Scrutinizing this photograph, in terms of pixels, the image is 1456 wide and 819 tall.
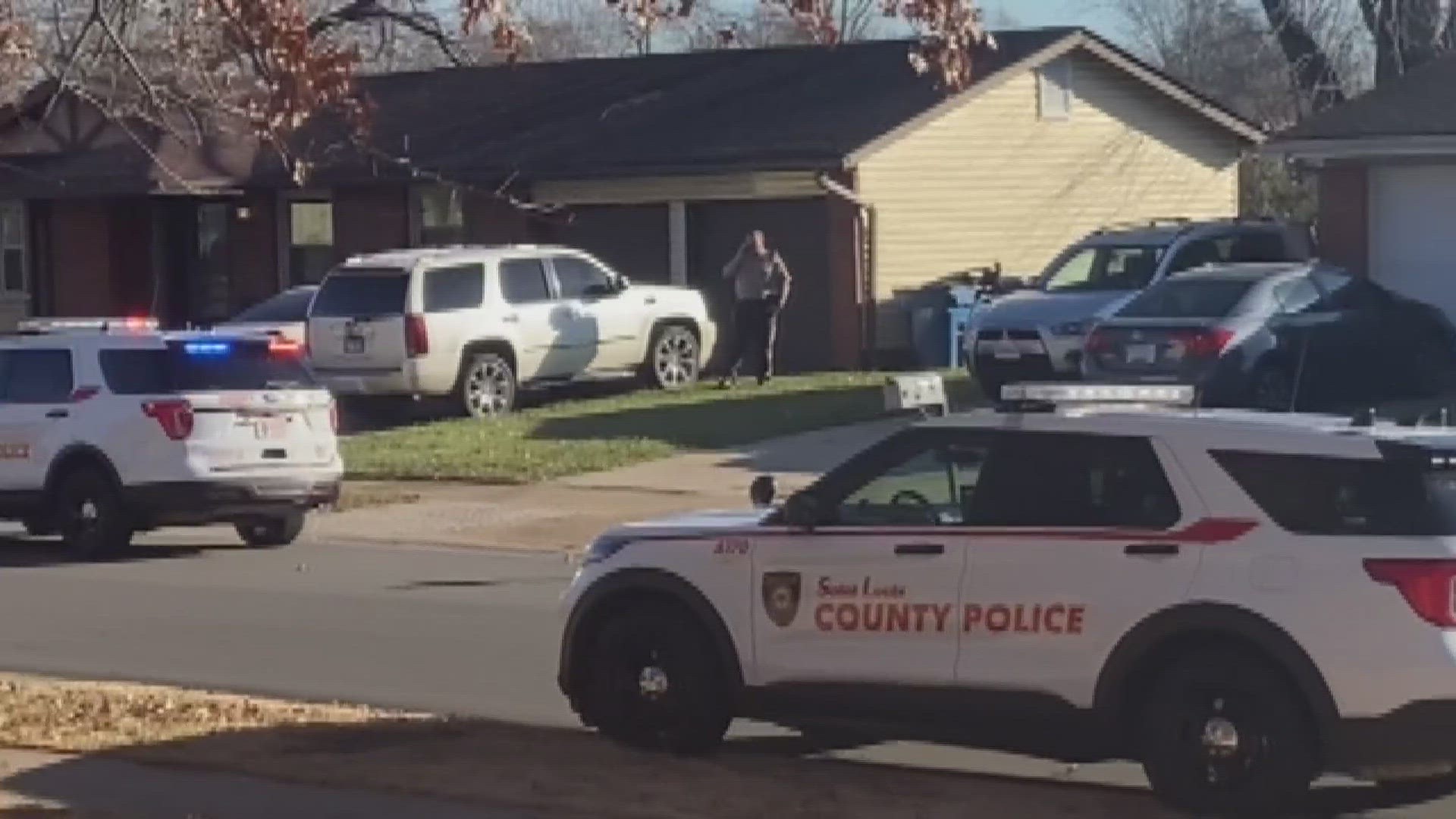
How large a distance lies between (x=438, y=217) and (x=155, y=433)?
18096mm

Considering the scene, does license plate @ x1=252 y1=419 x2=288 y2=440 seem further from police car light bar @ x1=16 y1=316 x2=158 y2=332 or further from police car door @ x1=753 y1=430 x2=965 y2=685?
police car door @ x1=753 y1=430 x2=965 y2=685

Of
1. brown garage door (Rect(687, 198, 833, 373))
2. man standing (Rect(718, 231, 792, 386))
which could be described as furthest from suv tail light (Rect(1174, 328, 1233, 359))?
brown garage door (Rect(687, 198, 833, 373))

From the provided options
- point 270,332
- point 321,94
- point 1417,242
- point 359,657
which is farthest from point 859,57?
point 321,94

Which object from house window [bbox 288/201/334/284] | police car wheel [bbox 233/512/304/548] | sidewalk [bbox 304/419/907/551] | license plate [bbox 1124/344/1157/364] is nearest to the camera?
police car wheel [bbox 233/512/304/548]

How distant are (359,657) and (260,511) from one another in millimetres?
6037

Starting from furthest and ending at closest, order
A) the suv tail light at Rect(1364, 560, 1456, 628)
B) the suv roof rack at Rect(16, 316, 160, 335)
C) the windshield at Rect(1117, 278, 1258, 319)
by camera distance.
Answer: the windshield at Rect(1117, 278, 1258, 319) < the suv roof rack at Rect(16, 316, 160, 335) < the suv tail light at Rect(1364, 560, 1456, 628)

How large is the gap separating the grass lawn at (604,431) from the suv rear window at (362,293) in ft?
4.26

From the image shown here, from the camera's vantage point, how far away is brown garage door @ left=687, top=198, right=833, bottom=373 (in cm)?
3434

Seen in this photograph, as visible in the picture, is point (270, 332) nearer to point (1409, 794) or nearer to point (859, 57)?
point (1409, 794)

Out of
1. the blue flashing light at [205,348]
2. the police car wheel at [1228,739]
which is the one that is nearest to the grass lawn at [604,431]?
the blue flashing light at [205,348]

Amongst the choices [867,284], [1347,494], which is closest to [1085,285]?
[867,284]

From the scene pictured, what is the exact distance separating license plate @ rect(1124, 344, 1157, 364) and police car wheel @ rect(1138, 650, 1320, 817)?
14.1m

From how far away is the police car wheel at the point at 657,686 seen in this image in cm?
1138

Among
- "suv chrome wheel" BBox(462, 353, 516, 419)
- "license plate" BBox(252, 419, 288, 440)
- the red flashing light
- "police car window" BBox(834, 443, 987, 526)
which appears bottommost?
"suv chrome wheel" BBox(462, 353, 516, 419)
